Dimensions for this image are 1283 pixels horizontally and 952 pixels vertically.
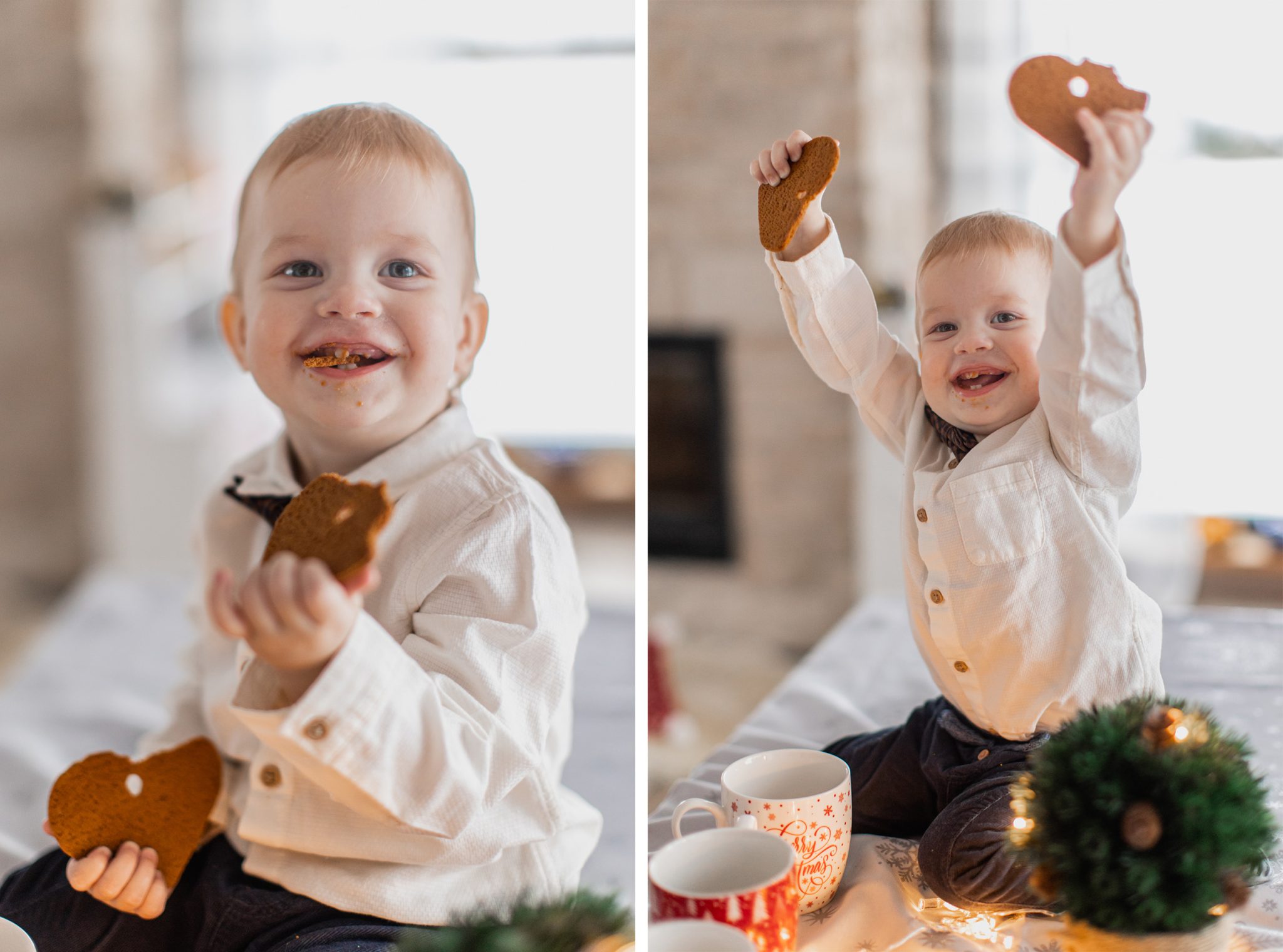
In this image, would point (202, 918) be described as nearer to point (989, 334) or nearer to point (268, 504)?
point (268, 504)

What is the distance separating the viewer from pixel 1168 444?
2166mm

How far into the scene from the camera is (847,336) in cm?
81

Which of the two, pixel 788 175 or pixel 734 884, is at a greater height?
pixel 788 175

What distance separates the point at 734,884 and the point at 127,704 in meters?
0.88

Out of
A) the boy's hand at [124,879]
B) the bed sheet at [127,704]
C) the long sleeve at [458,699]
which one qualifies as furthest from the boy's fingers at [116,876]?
the bed sheet at [127,704]

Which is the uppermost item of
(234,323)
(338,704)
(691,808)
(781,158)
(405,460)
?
(781,158)

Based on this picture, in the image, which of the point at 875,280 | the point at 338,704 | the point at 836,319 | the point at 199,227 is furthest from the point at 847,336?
the point at 199,227

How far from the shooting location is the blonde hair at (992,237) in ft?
2.47

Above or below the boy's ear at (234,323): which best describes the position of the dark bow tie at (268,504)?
below

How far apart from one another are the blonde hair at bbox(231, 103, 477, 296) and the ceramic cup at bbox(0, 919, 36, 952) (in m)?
0.50

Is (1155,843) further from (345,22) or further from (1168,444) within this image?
(345,22)

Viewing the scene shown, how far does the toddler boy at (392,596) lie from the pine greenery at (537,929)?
0.12 metres

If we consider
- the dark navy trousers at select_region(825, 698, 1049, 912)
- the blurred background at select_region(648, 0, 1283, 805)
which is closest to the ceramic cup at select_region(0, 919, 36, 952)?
the dark navy trousers at select_region(825, 698, 1049, 912)

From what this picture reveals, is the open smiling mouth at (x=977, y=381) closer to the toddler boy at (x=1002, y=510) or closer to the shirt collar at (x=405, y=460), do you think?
the toddler boy at (x=1002, y=510)
